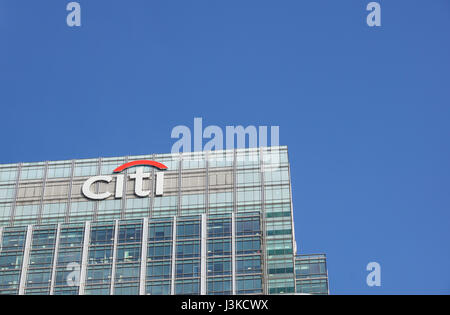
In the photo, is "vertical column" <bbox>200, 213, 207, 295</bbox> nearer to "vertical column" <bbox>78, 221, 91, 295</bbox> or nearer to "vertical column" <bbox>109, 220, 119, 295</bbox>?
"vertical column" <bbox>109, 220, 119, 295</bbox>

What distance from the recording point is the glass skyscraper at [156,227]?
143 m

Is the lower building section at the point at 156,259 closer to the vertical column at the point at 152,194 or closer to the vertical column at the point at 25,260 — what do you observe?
the vertical column at the point at 25,260

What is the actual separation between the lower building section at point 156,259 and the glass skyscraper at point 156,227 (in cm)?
19

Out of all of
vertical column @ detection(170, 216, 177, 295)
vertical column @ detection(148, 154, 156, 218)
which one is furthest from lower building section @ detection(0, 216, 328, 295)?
vertical column @ detection(148, 154, 156, 218)

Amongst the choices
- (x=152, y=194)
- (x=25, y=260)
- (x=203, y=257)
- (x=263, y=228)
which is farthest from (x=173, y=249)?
(x=25, y=260)

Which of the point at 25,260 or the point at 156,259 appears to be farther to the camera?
the point at 25,260

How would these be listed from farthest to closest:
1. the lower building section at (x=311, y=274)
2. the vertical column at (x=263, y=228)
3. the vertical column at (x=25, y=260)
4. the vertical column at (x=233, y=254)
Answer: the vertical column at (x=25, y=260) < the lower building section at (x=311, y=274) < the vertical column at (x=263, y=228) < the vertical column at (x=233, y=254)

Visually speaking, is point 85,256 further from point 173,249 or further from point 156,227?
point 173,249

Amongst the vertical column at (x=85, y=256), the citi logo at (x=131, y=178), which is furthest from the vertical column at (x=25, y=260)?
the citi logo at (x=131, y=178)

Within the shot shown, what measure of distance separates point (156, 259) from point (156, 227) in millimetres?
6972

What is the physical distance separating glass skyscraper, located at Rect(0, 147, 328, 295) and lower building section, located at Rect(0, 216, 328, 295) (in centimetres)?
19

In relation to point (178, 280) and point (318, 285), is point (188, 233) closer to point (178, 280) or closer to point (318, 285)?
point (178, 280)

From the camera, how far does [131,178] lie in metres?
160
